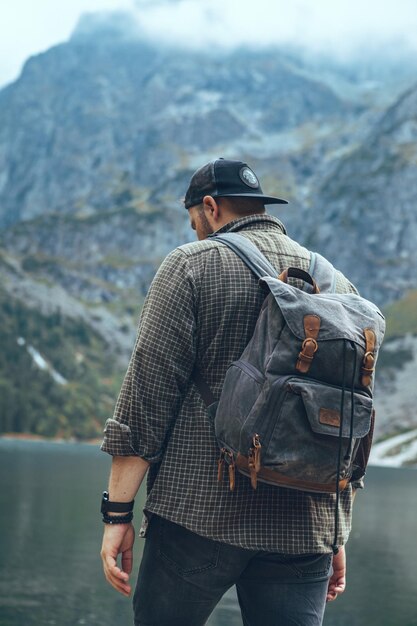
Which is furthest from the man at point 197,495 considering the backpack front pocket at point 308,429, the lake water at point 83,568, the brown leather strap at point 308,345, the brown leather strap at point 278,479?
the lake water at point 83,568

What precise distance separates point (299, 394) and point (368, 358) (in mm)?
398

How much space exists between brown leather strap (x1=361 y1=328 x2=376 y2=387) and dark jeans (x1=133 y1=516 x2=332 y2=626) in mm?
1013

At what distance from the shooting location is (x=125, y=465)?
4914mm

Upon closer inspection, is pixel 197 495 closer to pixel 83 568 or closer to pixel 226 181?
pixel 226 181

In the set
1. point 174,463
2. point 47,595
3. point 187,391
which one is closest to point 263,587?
point 174,463

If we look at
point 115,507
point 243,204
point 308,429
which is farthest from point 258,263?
point 115,507

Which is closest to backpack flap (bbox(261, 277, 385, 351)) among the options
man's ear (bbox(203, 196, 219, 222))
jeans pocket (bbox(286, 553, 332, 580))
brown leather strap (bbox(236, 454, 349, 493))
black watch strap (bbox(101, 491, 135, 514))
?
brown leather strap (bbox(236, 454, 349, 493))

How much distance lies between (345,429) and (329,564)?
0.92 meters

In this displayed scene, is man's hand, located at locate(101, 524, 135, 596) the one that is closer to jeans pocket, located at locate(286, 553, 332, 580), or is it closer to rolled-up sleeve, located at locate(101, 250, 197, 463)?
rolled-up sleeve, located at locate(101, 250, 197, 463)

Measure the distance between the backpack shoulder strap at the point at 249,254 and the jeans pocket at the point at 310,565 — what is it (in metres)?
1.48

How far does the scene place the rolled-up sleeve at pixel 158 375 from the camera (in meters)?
4.88

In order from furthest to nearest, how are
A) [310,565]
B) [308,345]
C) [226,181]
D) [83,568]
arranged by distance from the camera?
[83,568] < [226,181] < [310,565] < [308,345]

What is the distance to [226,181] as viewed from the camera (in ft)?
18.0

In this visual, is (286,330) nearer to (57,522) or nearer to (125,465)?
(125,465)
